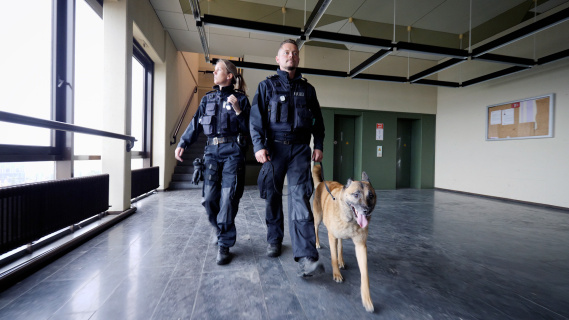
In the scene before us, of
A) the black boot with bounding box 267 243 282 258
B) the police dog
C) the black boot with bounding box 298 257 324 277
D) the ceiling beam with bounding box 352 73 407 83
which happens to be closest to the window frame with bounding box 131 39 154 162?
the black boot with bounding box 267 243 282 258

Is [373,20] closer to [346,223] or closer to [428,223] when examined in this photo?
[428,223]

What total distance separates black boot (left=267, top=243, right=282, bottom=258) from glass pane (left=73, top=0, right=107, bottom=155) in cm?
261

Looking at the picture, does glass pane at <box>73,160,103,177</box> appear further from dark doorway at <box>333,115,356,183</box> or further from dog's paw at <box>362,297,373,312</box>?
dark doorway at <box>333,115,356,183</box>

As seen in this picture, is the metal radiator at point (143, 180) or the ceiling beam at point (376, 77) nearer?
the metal radiator at point (143, 180)

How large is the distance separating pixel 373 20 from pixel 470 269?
505 centimetres

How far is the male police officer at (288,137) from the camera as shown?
5.41ft

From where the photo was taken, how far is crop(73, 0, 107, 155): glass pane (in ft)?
9.10

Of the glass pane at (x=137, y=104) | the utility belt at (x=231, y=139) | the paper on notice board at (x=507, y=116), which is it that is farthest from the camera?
the paper on notice board at (x=507, y=116)

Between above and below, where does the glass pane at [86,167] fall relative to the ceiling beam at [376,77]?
below

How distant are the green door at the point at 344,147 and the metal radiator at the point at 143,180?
15.8 ft

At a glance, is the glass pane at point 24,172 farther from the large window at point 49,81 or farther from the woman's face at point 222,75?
the woman's face at point 222,75

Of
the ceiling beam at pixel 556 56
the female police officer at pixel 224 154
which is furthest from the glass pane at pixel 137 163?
the ceiling beam at pixel 556 56

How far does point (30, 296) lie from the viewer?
1344 millimetres

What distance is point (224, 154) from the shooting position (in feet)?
6.46
